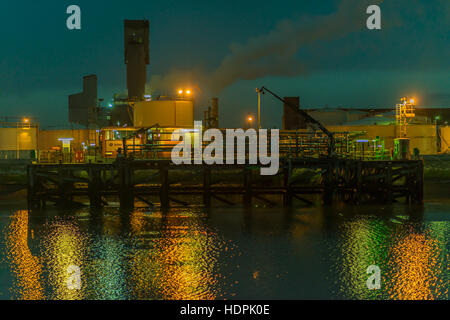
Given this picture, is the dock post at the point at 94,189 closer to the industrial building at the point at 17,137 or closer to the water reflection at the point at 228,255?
the water reflection at the point at 228,255

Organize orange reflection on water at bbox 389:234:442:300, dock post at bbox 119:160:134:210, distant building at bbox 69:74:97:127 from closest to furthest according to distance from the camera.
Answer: orange reflection on water at bbox 389:234:442:300, dock post at bbox 119:160:134:210, distant building at bbox 69:74:97:127

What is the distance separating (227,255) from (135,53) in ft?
145

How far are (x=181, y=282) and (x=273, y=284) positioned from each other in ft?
7.01

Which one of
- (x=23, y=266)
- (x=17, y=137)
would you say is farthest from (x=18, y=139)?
(x=23, y=266)

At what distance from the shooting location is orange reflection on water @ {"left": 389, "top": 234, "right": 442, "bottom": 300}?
30.0ft

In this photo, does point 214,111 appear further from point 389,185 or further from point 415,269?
point 415,269

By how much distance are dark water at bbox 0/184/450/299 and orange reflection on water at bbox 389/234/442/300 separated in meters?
0.03

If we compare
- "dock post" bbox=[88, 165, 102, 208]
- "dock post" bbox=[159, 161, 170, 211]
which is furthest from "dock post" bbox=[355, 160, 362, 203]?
"dock post" bbox=[88, 165, 102, 208]

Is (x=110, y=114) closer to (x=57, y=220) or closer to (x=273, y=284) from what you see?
(x=57, y=220)

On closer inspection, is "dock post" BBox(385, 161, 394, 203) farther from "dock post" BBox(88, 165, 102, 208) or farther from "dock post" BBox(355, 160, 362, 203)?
"dock post" BBox(88, 165, 102, 208)

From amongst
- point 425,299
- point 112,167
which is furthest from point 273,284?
point 112,167

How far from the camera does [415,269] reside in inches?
422

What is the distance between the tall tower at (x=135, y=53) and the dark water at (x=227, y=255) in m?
34.5

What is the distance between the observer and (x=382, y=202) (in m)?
22.9
